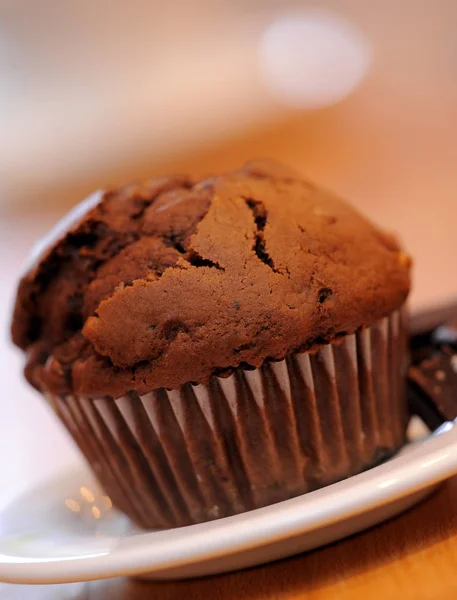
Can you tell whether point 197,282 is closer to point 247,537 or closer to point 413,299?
point 247,537

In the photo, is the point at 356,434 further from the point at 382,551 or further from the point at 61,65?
the point at 61,65

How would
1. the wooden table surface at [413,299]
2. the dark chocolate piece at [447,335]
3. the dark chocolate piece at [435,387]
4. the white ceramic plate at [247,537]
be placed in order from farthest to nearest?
the dark chocolate piece at [447,335] → the dark chocolate piece at [435,387] → the wooden table surface at [413,299] → the white ceramic plate at [247,537]

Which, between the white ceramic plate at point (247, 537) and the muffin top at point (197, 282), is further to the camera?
the muffin top at point (197, 282)

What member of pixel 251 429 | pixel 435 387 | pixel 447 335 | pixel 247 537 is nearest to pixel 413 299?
pixel 447 335

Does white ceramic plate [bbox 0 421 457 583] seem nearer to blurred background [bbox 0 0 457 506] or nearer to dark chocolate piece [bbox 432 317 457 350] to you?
dark chocolate piece [bbox 432 317 457 350]

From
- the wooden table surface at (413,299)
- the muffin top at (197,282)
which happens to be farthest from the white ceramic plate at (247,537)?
the muffin top at (197,282)

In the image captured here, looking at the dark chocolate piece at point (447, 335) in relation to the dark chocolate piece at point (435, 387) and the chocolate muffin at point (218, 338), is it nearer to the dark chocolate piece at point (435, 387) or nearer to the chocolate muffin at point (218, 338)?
the dark chocolate piece at point (435, 387)
